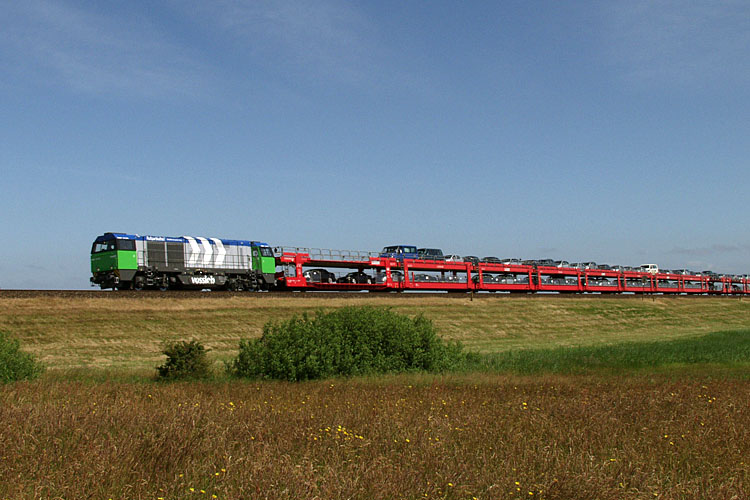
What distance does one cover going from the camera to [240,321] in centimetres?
3991

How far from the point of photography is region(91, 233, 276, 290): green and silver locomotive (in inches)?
1662

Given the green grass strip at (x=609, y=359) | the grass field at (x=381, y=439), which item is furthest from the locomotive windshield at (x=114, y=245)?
the green grass strip at (x=609, y=359)

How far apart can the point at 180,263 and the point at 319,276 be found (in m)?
13.5

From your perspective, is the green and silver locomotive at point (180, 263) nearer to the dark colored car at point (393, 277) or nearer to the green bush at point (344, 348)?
the dark colored car at point (393, 277)

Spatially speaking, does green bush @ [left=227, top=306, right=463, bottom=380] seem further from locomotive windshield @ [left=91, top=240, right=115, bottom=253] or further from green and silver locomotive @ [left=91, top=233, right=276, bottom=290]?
locomotive windshield @ [left=91, top=240, right=115, bottom=253]

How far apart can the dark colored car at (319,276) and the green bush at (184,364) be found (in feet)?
108

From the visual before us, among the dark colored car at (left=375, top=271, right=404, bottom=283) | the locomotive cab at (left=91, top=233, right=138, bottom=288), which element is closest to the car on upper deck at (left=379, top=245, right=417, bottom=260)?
the dark colored car at (left=375, top=271, right=404, bottom=283)

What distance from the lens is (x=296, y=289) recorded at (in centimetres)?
5606

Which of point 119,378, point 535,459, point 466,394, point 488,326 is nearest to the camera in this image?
point 535,459

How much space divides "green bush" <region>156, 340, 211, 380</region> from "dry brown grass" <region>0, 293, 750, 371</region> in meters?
6.16

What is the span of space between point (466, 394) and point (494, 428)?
189 inches

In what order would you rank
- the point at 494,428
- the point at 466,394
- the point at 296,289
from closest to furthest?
the point at 494,428, the point at 466,394, the point at 296,289

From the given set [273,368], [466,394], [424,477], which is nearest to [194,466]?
[424,477]

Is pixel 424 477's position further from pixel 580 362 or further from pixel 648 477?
pixel 580 362
